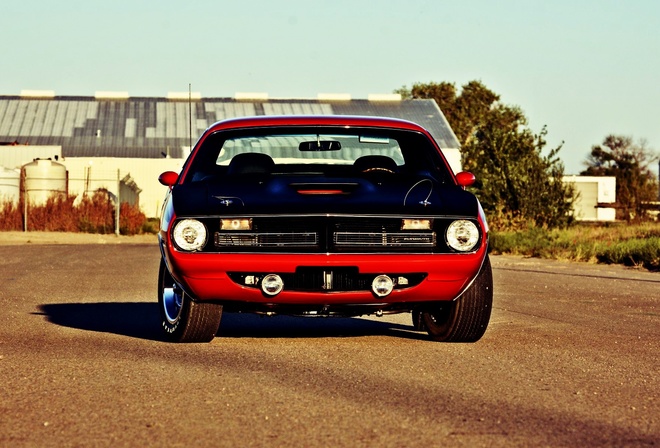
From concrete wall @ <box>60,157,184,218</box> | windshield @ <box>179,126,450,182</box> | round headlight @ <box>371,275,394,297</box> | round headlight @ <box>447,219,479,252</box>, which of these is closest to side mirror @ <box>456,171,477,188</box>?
windshield @ <box>179,126,450,182</box>

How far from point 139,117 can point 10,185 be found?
25076 millimetres

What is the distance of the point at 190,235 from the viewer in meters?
7.68

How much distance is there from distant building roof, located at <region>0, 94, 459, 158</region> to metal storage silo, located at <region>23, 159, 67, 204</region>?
1788 cm

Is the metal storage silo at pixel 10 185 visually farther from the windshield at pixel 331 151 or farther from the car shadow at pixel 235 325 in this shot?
the windshield at pixel 331 151

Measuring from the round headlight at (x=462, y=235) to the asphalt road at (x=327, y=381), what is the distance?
664 millimetres

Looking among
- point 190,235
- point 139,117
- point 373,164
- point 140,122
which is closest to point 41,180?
point 140,122

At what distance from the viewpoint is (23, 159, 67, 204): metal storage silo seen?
39.7m

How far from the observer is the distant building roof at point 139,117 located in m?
60.4

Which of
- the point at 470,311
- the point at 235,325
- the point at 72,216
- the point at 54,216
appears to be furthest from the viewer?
the point at 72,216

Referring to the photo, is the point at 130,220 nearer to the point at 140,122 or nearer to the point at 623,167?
the point at 140,122

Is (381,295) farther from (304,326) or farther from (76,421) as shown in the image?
(76,421)

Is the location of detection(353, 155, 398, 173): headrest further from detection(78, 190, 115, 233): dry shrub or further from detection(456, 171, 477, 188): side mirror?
detection(78, 190, 115, 233): dry shrub

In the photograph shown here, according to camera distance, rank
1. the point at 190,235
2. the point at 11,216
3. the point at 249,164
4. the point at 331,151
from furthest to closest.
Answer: the point at 11,216, the point at 331,151, the point at 249,164, the point at 190,235

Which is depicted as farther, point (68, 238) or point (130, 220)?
point (130, 220)
